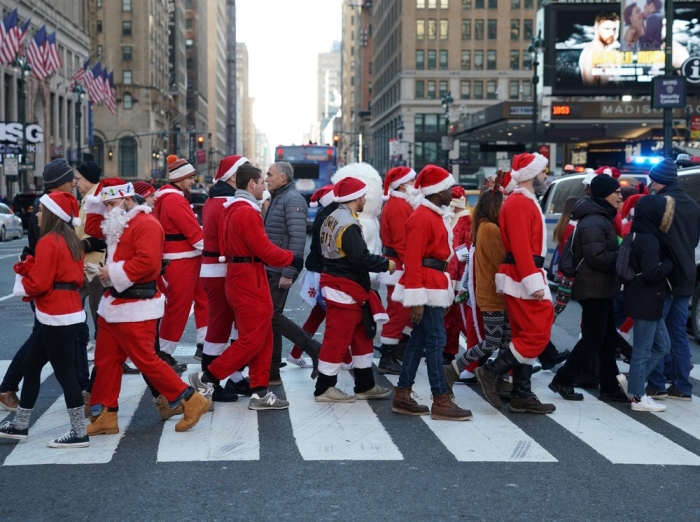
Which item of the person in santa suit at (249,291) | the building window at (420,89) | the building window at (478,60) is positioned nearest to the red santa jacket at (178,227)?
the person in santa suit at (249,291)

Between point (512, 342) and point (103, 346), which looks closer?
point (103, 346)

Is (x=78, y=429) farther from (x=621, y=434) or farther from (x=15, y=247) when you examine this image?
(x=15, y=247)

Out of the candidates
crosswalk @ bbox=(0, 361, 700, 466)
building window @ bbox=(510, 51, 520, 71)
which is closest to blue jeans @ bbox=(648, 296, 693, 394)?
crosswalk @ bbox=(0, 361, 700, 466)

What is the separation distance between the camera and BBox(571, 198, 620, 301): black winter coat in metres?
8.40

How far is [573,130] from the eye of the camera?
5434cm

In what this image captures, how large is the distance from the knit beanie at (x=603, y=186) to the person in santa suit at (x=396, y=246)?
1962mm

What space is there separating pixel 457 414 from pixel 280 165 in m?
2.82

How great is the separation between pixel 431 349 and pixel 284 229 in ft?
6.77

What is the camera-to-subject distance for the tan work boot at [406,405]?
26.4 ft

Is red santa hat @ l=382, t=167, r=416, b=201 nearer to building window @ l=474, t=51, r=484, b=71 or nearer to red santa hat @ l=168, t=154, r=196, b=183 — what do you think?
red santa hat @ l=168, t=154, r=196, b=183

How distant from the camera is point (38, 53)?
44.8 m

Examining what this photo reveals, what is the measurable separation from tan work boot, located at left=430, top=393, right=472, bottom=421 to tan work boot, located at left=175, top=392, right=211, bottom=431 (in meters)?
1.86

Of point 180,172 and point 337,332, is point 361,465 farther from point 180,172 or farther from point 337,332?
point 180,172

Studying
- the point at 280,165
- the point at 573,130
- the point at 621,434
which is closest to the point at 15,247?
the point at 280,165
